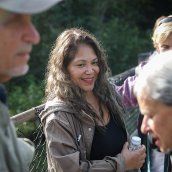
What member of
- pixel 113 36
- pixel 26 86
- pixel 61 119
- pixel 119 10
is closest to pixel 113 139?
pixel 61 119

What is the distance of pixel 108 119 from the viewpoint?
310 centimetres

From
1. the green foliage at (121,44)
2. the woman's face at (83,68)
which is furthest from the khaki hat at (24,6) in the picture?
the green foliage at (121,44)

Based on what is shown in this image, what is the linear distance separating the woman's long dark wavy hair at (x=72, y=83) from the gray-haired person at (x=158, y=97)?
0.86 m

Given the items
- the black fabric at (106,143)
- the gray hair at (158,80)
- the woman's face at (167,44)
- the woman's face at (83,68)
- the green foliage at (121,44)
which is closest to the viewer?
the gray hair at (158,80)

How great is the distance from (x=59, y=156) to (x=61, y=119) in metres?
0.21

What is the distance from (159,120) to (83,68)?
1.08 metres

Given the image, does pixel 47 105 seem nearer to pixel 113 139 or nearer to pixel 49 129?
pixel 49 129

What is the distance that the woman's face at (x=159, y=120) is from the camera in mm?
2027

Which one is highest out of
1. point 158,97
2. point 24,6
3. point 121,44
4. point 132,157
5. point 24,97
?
point 24,6

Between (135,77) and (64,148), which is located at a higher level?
(135,77)

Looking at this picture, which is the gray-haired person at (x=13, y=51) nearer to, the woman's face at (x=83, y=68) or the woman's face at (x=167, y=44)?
the woman's face at (x=83, y=68)

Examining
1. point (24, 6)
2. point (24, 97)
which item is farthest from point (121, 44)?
point (24, 6)

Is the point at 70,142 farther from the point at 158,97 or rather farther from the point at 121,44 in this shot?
the point at 121,44

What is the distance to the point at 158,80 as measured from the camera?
1.99 m
